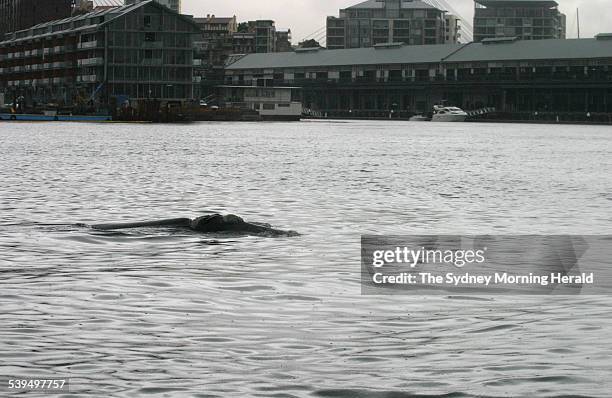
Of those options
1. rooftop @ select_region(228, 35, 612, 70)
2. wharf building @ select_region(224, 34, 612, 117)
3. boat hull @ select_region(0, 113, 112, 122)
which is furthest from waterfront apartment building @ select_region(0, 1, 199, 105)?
rooftop @ select_region(228, 35, 612, 70)

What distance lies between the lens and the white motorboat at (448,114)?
177 metres

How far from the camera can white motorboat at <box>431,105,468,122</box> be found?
177 m

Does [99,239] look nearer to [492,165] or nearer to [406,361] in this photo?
[406,361]

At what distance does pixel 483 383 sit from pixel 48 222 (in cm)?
1560

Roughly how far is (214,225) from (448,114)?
515ft

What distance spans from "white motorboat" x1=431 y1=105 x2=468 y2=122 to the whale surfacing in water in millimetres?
154953

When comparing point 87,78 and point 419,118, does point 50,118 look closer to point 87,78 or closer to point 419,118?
point 87,78

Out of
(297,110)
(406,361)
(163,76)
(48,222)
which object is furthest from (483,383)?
(297,110)

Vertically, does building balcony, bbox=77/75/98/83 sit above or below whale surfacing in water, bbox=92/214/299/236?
above

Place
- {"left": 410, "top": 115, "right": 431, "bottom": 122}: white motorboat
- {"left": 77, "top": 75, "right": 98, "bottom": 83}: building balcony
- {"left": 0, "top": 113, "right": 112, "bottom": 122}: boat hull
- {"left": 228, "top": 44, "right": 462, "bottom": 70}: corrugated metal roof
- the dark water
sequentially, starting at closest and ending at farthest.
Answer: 1. the dark water
2. {"left": 0, "top": 113, "right": 112, "bottom": 122}: boat hull
3. {"left": 77, "top": 75, "right": 98, "bottom": 83}: building balcony
4. {"left": 228, "top": 44, "right": 462, "bottom": 70}: corrugated metal roof
5. {"left": 410, "top": 115, "right": 431, "bottom": 122}: white motorboat

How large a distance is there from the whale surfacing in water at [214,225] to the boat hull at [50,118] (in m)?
130

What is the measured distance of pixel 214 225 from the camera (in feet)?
74.8

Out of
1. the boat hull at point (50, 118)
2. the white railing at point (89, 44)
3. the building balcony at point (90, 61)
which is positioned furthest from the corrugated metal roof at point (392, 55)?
the boat hull at point (50, 118)

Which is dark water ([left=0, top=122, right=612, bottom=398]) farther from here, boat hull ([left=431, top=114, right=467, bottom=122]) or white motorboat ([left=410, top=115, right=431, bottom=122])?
white motorboat ([left=410, top=115, right=431, bottom=122])
